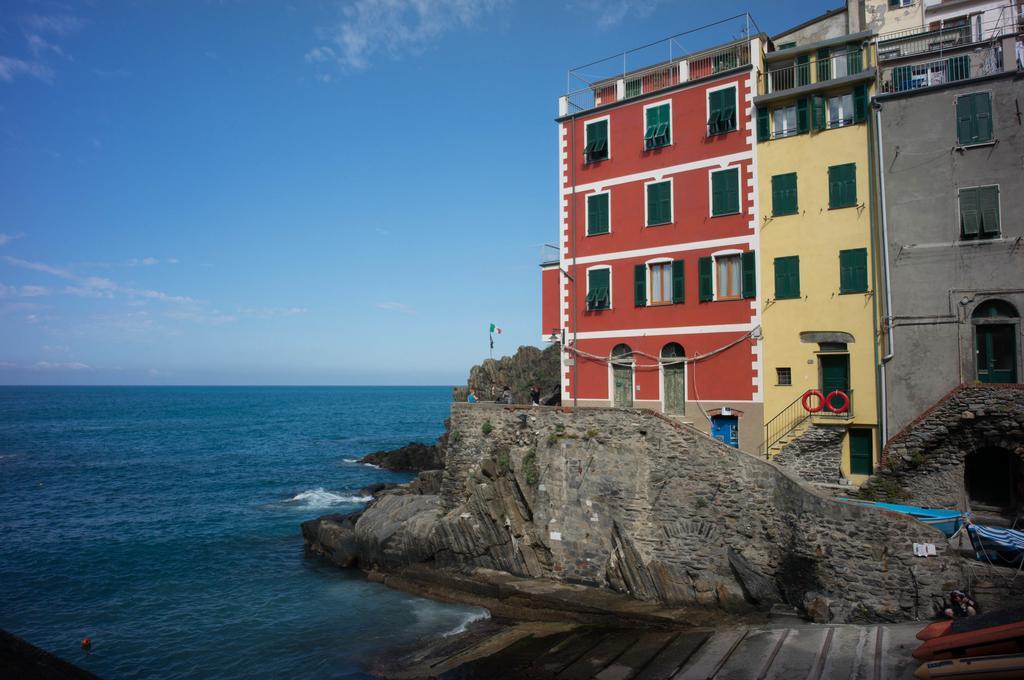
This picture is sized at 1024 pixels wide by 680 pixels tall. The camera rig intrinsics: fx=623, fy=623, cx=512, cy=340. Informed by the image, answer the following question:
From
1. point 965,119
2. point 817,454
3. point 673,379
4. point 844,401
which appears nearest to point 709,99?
point 965,119

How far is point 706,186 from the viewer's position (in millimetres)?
25516

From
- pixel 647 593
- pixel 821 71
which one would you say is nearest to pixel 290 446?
pixel 647 593

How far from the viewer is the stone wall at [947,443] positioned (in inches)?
751

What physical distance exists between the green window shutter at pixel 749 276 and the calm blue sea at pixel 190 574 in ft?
52.1

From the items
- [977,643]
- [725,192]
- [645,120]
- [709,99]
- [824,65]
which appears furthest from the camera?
[645,120]

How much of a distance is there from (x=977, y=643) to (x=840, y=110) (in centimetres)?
1983

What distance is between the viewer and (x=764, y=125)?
24672 mm

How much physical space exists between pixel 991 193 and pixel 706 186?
9.42m

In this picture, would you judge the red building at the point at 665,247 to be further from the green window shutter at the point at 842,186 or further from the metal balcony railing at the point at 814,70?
the green window shutter at the point at 842,186

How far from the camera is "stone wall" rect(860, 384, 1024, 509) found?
62.6 feet

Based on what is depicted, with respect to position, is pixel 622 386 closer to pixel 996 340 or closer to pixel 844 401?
pixel 844 401

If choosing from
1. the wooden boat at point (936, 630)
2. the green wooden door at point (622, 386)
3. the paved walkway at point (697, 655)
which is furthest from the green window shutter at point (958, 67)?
the wooden boat at point (936, 630)

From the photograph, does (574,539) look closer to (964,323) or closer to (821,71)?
(964,323)

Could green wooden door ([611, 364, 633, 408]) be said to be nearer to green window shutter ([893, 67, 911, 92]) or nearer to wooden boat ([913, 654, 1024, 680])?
green window shutter ([893, 67, 911, 92])
